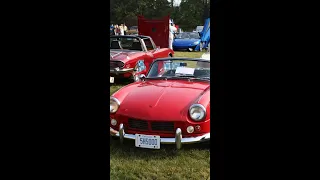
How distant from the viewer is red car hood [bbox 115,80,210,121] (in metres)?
3.07

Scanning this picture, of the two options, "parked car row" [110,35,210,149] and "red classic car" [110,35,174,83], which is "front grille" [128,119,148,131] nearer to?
"parked car row" [110,35,210,149]

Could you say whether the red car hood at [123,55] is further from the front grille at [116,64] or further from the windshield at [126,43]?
the windshield at [126,43]

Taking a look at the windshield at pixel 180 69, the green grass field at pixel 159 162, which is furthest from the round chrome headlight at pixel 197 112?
the windshield at pixel 180 69

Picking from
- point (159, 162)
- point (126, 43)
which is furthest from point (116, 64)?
point (159, 162)

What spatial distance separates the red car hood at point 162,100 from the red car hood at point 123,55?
2695 millimetres

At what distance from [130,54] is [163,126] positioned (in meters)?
3.80

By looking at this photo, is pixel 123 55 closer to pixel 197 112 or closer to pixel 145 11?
pixel 197 112

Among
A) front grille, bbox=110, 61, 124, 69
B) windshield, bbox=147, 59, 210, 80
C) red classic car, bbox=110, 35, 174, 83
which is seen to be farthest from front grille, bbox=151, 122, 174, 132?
front grille, bbox=110, 61, 124, 69

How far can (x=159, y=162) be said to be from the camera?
2.85m

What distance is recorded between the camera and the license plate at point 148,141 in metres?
2.95

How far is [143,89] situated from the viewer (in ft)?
11.9
